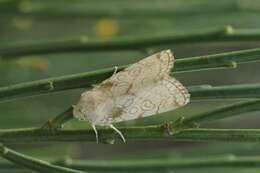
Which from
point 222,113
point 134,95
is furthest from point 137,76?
point 222,113

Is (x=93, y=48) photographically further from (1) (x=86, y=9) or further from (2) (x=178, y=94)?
(2) (x=178, y=94)

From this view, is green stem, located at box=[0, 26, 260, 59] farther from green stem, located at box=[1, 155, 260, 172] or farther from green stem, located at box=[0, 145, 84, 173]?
green stem, located at box=[0, 145, 84, 173]

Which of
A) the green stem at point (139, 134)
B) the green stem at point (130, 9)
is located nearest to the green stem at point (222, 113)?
the green stem at point (139, 134)

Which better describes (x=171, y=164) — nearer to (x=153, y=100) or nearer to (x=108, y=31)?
(x=153, y=100)

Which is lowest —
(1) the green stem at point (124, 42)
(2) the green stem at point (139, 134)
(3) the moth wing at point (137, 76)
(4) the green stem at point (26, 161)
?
(4) the green stem at point (26, 161)

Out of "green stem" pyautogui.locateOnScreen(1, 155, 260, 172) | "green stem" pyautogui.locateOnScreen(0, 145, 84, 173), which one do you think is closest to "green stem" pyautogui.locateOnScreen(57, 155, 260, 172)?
"green stem" pyautogui.locateOnScreen(1, 155, 260, 172)

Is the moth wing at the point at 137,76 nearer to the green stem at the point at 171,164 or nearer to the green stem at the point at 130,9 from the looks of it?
the green stem at the point at 171,164
